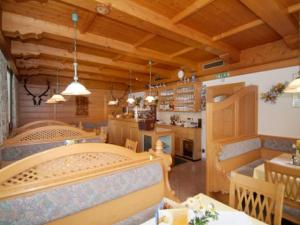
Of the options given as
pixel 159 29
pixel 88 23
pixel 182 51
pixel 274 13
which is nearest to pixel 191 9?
pixel 159 29

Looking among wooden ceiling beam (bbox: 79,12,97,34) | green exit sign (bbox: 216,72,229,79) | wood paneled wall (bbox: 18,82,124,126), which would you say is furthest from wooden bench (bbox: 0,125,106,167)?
wood paneled wall (bbox: 18,82,124,126)

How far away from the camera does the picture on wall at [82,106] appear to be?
22.9 ft

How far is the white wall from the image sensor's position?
3111 mm

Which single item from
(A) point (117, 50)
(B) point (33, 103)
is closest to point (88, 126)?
(B) point (33, 103)

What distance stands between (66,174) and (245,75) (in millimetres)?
4062

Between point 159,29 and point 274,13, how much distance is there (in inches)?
57.2

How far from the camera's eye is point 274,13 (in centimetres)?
203

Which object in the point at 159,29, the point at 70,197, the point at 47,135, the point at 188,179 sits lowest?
the point at 188,179

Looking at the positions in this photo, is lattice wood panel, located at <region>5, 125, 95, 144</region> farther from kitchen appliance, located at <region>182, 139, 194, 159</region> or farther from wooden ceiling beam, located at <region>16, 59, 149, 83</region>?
kitchen appliance, located at <region>182, 139, 194, 159</region>

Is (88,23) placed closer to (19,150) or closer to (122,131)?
(19,150)

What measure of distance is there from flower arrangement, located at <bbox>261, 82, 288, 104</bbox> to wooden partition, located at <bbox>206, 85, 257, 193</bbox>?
0.64 ft

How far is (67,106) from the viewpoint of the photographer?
22.2ft

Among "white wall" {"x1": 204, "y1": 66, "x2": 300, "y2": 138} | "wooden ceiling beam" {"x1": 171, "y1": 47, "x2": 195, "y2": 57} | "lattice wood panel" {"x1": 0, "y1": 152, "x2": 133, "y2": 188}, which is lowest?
"lattice wood panel" {"x1": 0, "y1": 152, "x2": 133, "y2": 188}

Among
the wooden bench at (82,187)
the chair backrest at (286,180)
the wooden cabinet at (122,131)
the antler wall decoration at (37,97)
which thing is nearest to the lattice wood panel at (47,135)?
the wooden cabinet at (122,131)
